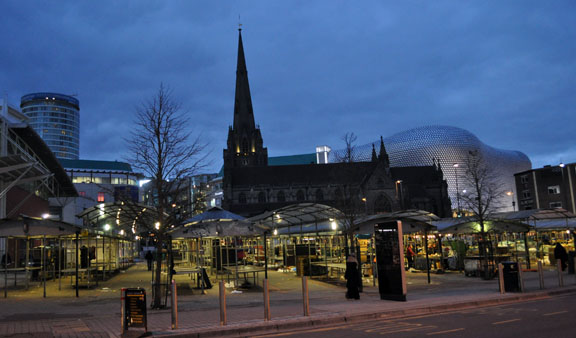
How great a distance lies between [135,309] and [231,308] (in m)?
4.69

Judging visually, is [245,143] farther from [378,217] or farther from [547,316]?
[547,316]

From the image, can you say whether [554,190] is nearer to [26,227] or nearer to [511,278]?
[511,278]

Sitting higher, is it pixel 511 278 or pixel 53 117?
pixel 53 117

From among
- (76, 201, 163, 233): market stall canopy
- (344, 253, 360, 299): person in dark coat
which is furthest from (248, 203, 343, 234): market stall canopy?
(344, 253, 360, 299): person in dark coat

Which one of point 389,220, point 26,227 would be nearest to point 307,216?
point 389,220

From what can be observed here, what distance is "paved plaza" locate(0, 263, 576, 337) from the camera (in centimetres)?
1073

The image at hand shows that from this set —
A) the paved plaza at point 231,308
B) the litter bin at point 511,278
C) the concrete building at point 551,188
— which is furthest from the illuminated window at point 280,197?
the litter bin at point 511,278

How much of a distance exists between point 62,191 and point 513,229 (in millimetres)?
48711

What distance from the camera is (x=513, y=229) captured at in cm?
2519

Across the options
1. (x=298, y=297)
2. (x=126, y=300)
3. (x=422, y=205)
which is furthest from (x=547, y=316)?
(x=422, y=205)

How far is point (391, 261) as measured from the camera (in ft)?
49.5

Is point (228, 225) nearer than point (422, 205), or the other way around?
point (228, 225)

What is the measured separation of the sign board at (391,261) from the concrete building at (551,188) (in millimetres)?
76839

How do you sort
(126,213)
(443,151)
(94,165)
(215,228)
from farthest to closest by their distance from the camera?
(443,151) < (94,165) < (215,228) < (126,213)
